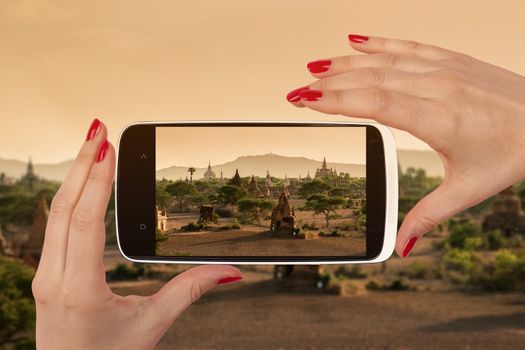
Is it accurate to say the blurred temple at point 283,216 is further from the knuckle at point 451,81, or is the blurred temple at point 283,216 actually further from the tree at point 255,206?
the knuckle at point 451,81

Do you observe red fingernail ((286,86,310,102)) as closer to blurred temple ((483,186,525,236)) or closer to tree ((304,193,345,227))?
tree ((304,193,345,227))

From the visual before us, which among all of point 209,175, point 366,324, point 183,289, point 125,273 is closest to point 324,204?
point 209,175

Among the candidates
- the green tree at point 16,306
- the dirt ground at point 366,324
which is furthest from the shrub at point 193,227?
the dirt ground at point 366,324

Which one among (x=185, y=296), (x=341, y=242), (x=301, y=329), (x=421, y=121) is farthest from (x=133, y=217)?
(x=301, y=329)

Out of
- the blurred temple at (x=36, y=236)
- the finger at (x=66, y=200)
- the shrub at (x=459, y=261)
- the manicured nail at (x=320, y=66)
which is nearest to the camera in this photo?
the finger at (x=66, y=200)

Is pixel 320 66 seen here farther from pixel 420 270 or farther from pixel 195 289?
pixel 420 270

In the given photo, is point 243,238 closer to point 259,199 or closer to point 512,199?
point 259,199
